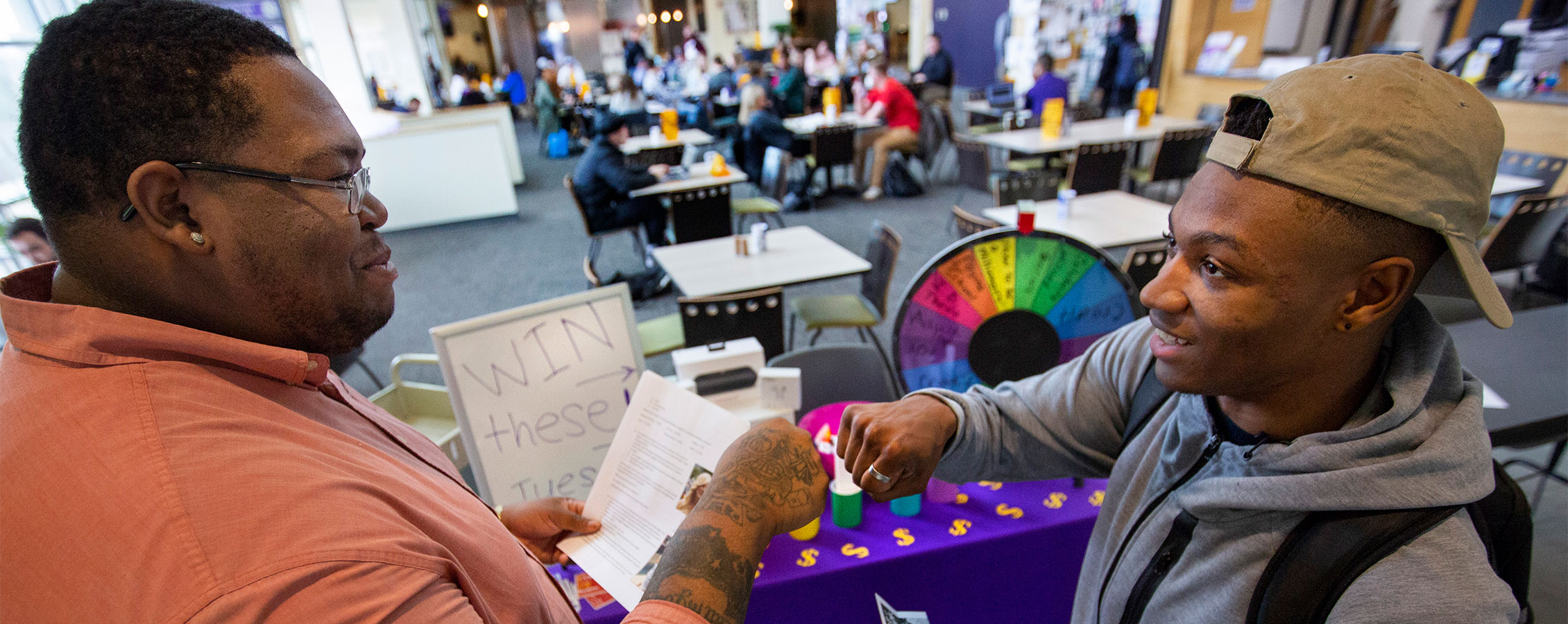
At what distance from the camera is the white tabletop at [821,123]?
24.7 feet

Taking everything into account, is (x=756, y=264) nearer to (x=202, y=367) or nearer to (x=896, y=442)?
(x=896, y=442)

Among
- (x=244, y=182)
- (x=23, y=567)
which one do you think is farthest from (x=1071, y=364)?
(x=23, y=567)

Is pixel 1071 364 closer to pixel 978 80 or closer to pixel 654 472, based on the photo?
pixel 654 472

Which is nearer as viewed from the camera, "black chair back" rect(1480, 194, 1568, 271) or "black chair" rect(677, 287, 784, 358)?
"black chair" rect(677, 287, 784, 358)

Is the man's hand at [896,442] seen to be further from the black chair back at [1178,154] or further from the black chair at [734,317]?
the black chair back at [1178,154]

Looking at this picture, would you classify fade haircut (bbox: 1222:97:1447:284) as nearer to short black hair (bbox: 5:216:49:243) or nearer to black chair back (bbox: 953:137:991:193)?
short black hair (bbox: 5:216:49:243)

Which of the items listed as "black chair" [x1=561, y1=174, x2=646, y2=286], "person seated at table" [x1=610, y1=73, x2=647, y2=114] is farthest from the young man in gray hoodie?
"person seated at table" [x1=610, y1=73, x2=647, y2=114]

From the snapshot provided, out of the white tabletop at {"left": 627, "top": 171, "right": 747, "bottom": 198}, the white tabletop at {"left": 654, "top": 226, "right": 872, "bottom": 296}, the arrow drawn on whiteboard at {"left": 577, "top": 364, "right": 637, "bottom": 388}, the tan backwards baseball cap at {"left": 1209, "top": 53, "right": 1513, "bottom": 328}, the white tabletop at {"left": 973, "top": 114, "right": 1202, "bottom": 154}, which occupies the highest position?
the tan backwards baseball cap at {"left": 1209, "top": 53, "right": 1513, "bottom": 328}

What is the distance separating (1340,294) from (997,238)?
1030mm

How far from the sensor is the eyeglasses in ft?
2.14

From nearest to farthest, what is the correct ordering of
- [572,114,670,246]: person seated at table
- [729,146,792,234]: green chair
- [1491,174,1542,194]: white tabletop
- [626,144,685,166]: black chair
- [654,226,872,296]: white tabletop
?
[654,226,872,296]: white tabletop
[1491,174,1542,194]: white tabletop
[572,114,670,246]: person seated at table
[729,146,792,234]: green chair
[626,144,685,166]: black chair

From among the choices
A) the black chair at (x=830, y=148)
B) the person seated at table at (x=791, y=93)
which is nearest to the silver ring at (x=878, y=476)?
the black chair at (x=830, y=148)

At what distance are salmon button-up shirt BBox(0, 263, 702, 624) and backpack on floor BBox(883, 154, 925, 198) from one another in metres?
7.19

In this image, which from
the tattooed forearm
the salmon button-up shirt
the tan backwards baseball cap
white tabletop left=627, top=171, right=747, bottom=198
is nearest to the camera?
the salmon button-up shirt
